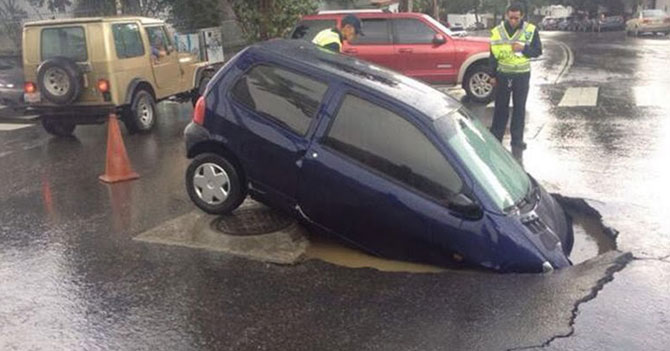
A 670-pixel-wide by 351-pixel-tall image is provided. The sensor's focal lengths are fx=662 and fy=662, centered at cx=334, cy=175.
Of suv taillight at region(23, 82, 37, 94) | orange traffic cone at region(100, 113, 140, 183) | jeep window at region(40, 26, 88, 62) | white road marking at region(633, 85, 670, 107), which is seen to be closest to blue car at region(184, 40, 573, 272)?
orange traffic cone at region(100, 113, 140, 183)

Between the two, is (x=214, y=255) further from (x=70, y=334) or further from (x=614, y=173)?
(x=614, y=173)

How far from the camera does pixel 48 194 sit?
7.63 meters

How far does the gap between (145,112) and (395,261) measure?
24.5 ft

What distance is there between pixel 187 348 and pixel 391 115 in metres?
2.30

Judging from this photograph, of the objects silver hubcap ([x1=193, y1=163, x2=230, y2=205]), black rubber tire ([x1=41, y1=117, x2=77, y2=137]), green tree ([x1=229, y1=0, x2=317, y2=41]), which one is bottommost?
black rubber tire ([x1=41, y1=117, x2=77, y2=137])

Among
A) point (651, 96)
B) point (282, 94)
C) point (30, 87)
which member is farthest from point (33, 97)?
point (651, 96)

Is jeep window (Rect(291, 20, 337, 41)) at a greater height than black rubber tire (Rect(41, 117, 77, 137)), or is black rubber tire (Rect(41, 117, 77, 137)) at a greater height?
jeep window (Rect(291, 20, 337, 41))

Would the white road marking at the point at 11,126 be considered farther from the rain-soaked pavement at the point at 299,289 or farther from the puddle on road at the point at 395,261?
the puddle on road at the point at 395,261

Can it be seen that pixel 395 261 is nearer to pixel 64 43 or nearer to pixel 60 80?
pixel 60 80

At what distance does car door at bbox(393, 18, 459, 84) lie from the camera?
13641 mm

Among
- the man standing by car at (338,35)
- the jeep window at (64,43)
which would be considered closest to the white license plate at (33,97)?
the jeep window at (64,43)

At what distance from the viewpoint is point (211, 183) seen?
20.0 feet

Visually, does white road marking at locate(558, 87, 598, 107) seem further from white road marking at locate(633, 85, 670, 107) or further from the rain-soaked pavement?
the rain-soaked pavement

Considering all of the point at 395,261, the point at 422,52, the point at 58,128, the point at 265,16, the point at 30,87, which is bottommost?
the point at 395,261
